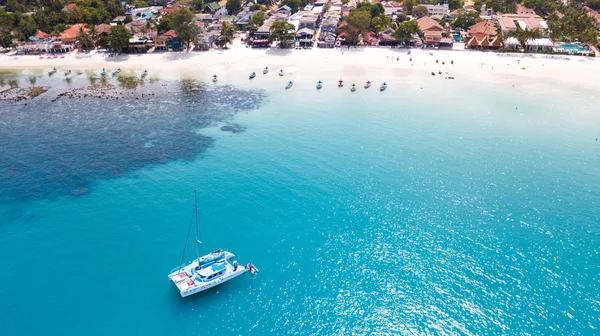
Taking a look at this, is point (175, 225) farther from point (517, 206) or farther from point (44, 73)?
point (44, 73)

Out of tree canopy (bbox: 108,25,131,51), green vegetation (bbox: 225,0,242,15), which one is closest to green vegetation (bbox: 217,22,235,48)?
tree canopy (bbox: 108,25,131,51)

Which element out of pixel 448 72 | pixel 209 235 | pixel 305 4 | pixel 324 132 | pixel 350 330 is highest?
pixel 305 4

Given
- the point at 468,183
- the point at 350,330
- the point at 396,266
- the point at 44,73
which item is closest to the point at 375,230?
the point at 396,266

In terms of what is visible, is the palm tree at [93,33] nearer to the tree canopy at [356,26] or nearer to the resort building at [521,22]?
the tree canopy at [356,26]

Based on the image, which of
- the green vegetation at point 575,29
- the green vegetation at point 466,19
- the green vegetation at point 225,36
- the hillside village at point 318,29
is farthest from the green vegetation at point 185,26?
the green vegetation at point 575,29

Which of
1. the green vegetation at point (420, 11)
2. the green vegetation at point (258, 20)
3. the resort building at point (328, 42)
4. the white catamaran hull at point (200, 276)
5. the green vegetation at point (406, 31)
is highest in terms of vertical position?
the green vegetation at point (420, 11)

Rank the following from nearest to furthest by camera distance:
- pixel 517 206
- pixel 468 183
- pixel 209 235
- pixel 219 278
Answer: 1. pixel 219 278
2. pixel 209 235
3. pixel 517 206
4. pixel 468 183
